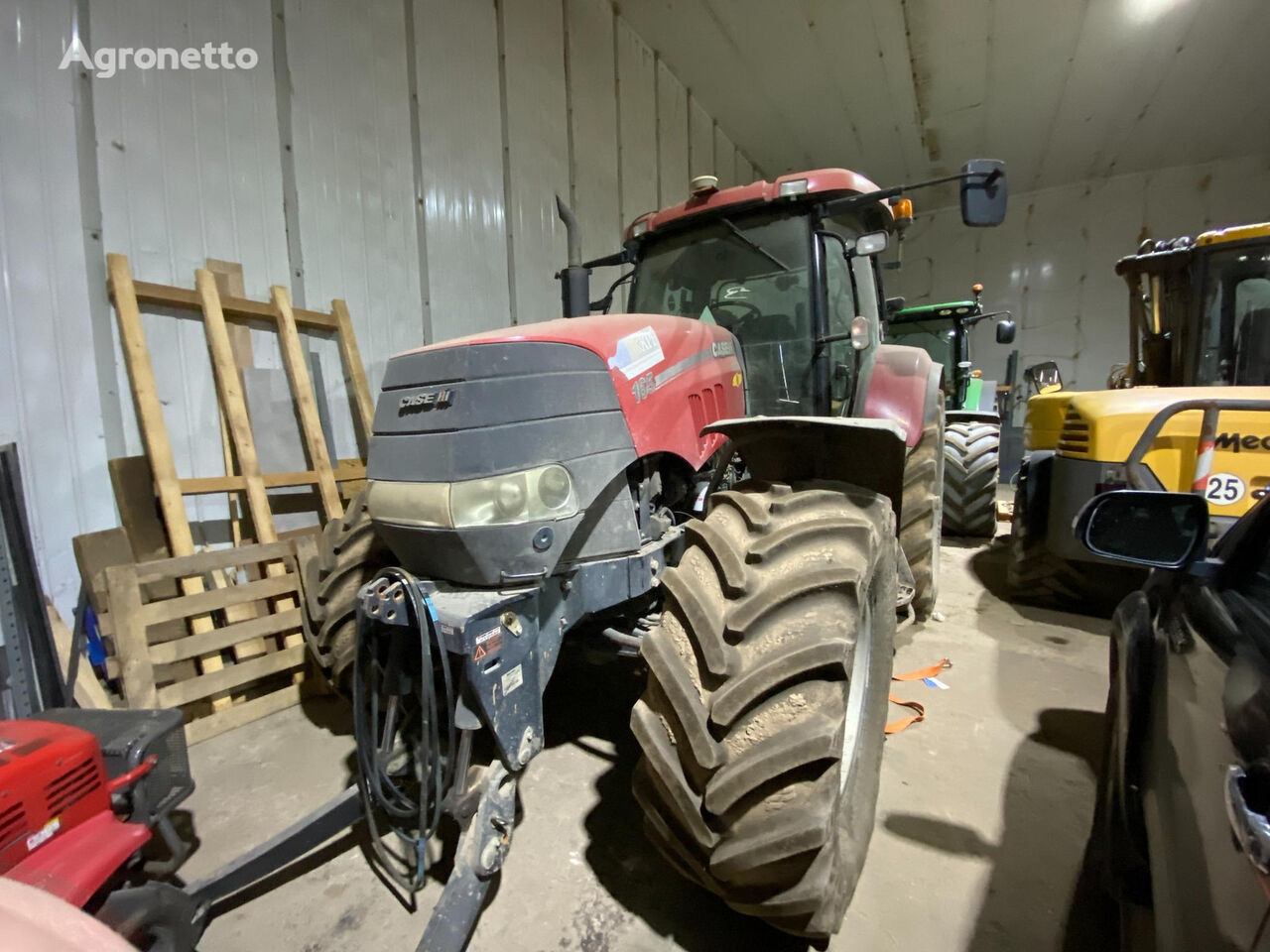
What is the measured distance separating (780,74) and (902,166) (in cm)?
388

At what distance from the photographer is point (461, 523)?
1.43 meters

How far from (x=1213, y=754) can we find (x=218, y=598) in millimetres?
3076

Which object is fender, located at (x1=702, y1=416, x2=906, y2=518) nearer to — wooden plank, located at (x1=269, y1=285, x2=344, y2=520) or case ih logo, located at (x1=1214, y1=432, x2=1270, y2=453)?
case ih logo, located at (x1=1214, y1=432, x2=1270, y2=453)

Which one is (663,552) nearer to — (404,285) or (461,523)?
(461,523)

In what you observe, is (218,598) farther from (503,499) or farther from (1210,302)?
(1210,302)

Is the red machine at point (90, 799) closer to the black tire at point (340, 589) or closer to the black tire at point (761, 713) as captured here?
the black tire at point (340, 589)

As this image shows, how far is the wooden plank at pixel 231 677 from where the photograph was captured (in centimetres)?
235

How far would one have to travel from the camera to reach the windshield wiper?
2500 mm

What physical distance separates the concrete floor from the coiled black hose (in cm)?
15

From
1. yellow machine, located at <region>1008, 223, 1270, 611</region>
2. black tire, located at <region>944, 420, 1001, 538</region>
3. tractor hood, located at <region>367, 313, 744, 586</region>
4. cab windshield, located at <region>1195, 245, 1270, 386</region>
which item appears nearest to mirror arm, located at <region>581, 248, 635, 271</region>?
tractor hood, located at <region>367, 313, 744, 586</region>

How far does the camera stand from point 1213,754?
0.77 m

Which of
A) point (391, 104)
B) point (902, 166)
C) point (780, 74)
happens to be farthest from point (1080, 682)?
point (902, 166)

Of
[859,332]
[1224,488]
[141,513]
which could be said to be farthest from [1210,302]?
[141,513]

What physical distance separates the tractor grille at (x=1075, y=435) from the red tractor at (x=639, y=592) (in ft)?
4.14
